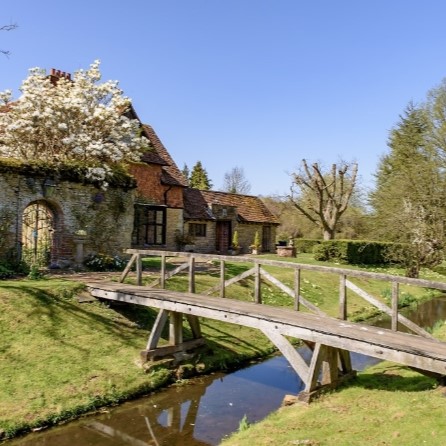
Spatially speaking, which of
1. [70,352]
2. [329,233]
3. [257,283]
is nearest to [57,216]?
[70,352]

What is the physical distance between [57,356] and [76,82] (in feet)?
47.8

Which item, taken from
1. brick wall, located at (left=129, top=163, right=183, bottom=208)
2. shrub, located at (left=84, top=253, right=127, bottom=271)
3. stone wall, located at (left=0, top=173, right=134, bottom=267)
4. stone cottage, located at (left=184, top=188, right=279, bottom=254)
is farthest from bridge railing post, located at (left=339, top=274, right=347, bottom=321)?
stone cottage, located at (left=184, top=188, right=279, bottom=254)

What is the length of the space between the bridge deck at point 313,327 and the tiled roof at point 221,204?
739 inches

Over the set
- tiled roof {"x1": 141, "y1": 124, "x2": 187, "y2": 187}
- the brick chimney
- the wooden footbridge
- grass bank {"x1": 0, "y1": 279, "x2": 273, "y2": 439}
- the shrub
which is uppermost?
the brick chimney

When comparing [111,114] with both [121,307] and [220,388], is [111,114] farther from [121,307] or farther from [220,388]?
[220,388]

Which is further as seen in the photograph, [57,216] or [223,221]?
[223,221]

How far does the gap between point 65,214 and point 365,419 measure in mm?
13422

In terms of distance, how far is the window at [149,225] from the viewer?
26.6 meters

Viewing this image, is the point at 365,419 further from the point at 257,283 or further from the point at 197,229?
the point at 197,229

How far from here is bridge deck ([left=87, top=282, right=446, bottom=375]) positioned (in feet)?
24.0

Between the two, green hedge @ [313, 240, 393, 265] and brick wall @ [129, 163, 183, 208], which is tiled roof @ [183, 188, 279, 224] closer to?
brick wall @ [129, 163, 183, 208]

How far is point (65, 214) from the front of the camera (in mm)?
17469

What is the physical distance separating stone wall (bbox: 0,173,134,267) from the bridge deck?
19.3 ft

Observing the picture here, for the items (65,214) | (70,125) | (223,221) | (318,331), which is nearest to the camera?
(318,331)
